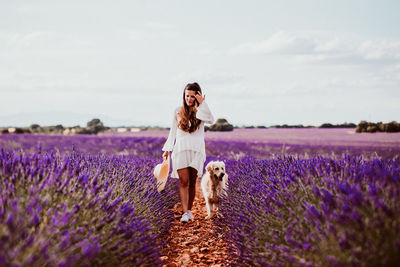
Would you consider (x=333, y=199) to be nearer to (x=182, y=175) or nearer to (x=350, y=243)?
(x=350, y=243)

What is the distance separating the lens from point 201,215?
4.98 meters

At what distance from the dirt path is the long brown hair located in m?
1.19

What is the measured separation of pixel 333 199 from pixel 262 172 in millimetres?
2031

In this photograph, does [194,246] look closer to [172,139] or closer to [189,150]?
[189,150]

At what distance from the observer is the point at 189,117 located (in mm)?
4270

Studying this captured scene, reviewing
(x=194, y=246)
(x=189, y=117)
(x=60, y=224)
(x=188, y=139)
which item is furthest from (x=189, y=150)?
(x=60, y=224)

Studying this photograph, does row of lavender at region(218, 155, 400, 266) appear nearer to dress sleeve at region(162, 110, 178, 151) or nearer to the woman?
the woman

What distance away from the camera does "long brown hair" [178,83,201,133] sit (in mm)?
4223

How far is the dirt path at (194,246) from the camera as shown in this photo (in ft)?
10.2

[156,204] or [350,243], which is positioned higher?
[350,243]

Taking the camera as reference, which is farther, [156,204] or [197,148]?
[197,148]

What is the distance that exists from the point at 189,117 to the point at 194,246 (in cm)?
154

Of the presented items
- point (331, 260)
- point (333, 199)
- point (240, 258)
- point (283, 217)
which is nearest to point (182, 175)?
point (240, 258)

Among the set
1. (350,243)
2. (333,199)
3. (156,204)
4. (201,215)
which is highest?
(333,199)
